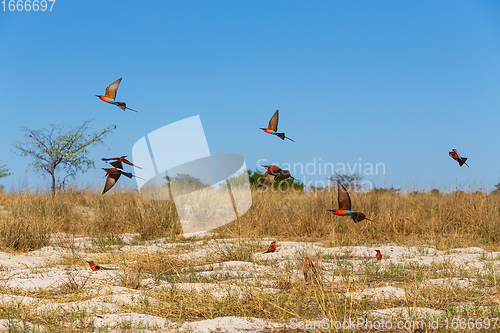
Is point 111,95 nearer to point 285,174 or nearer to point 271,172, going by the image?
point 271,172

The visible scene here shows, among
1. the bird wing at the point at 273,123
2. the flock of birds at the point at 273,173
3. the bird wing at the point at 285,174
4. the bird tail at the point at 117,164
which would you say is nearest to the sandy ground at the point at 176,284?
the flock of birds at the point at 273,173

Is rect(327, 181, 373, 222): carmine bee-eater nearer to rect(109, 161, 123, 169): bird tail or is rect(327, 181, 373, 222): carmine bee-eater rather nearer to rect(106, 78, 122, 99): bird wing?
rect(109, 161, 123, 169): bird tail

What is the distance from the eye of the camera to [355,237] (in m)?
7.84

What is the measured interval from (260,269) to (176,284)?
1.26m

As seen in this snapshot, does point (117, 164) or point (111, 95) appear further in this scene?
point (111, 95)

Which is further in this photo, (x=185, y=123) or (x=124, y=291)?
(x=185, y=123)

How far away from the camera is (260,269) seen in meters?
5.29

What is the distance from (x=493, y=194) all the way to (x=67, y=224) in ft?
31.7

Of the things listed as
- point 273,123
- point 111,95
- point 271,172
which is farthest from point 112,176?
point 273,123

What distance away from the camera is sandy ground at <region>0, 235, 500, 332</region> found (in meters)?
3.25

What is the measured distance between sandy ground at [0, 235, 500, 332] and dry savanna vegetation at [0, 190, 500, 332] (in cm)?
2

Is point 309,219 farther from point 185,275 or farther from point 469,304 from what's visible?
Answer: point 469,304

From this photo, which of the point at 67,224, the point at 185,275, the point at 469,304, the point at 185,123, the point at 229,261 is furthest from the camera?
the point at 67,224

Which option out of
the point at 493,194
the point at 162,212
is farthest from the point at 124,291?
the point at 493,194
